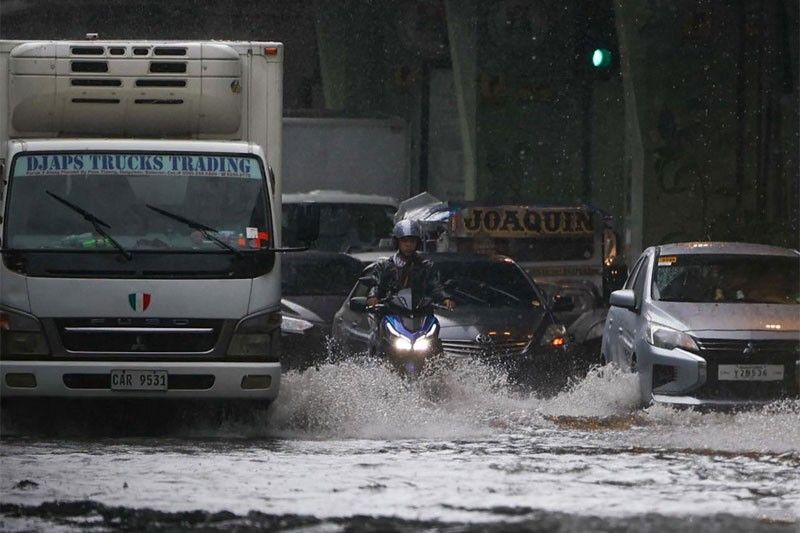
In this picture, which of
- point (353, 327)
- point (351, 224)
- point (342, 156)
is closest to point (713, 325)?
point (353, 327)

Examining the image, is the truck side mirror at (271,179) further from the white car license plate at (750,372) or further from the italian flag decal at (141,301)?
the white car license plate at (750,372)

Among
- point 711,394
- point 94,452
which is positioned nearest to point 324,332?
point 711,394

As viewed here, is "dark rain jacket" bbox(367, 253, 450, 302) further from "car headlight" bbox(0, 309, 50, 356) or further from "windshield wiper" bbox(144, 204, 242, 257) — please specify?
"car headlight" bbox(0, 309, 50, 356)

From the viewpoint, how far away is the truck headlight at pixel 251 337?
41.1 feet

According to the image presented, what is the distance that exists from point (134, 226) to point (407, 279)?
3069 mm

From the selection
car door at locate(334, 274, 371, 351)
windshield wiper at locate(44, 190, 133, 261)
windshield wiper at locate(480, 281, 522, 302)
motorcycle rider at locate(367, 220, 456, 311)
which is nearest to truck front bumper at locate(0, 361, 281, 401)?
windshield wiper at locate(44, 190, 133, 261)

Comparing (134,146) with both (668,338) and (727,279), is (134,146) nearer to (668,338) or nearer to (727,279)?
(668,338)

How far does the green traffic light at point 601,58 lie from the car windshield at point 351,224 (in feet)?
12.2

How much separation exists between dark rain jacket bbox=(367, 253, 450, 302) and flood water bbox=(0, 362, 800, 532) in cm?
65

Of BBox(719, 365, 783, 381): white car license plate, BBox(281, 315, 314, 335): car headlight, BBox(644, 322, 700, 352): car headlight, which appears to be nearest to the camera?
BBox(719, 365, 783, 381): white car license plate

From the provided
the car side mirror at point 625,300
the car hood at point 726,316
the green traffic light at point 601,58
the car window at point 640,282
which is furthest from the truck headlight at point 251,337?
the green traffic light at point 601,58

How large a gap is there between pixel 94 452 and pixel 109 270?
146 cm

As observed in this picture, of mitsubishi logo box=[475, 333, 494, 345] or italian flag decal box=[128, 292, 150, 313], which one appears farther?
mitsubishi logo box=[475, 333, 494, 345]

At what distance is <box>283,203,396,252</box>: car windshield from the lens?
82.5 feet
